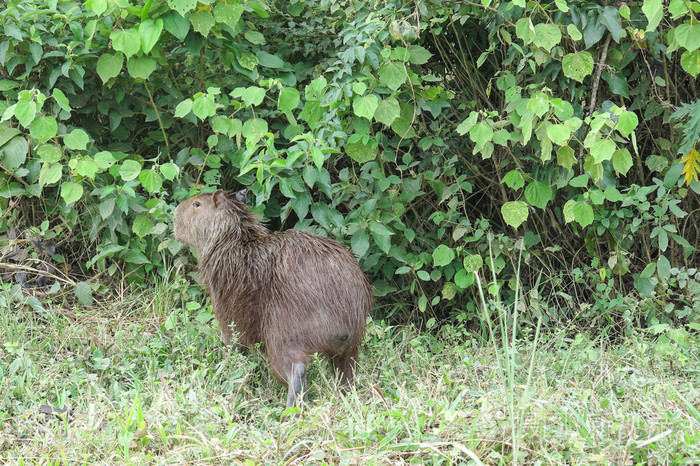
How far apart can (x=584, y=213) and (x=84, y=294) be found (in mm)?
2929

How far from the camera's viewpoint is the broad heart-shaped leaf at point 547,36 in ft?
11.9

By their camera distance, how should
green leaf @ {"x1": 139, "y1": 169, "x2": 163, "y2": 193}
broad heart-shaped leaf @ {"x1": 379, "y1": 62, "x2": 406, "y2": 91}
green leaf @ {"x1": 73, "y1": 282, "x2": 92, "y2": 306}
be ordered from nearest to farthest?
broad heart-shaped leaf @ {"x1": 379, "y1": 62, "x2": 406, "y2": 91}
green leaf @ {"x1": 139, "y1": 169, "x2": 163, "y2": 193}
green leaf @ {"x1": 73, "y1": 282, "x2": 92, "y2": 306}

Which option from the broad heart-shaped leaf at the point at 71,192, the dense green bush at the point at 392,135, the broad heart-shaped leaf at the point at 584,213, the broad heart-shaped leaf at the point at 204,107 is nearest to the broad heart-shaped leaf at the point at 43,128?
the dense green bush at the point at 392,135

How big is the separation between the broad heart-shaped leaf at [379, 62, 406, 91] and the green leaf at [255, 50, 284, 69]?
86cm

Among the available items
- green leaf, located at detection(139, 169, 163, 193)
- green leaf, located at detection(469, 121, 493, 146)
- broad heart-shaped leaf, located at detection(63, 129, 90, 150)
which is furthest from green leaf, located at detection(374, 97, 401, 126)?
broad heart-shaped leaf, located at detection(63, 129, 90, 150)

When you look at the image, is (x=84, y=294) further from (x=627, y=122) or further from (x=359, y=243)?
(x=627, y=122)

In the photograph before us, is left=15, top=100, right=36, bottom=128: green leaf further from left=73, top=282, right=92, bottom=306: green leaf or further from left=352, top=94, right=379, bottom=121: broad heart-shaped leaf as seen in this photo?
left=352, top=94, right=379, bottom=121: broad heart-shaped leaf

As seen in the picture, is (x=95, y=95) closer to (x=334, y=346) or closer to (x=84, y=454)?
(x=334, y=346)

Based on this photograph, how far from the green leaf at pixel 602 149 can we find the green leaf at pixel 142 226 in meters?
2.52

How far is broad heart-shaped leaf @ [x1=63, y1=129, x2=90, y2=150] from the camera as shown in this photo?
423cm

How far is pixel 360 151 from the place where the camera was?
4113 mm

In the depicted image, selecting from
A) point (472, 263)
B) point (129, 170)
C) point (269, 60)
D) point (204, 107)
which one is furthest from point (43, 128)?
point (472, 263)

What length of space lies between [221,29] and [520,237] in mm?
2135

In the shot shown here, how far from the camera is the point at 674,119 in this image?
4.27 metres
